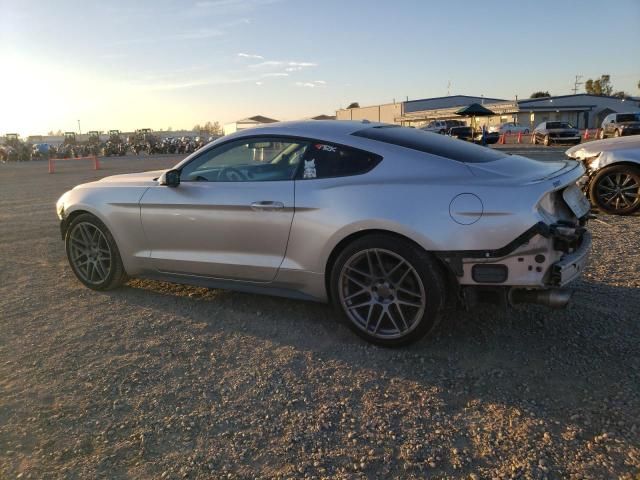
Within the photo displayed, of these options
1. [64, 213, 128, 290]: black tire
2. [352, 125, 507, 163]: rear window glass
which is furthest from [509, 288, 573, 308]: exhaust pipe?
[64, 213, 128, 290]: black tire

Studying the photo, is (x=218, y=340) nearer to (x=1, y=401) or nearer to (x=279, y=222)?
(x=279, y=222)

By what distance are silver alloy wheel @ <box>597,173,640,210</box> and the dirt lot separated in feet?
11.0

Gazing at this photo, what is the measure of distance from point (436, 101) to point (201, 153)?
8539cm

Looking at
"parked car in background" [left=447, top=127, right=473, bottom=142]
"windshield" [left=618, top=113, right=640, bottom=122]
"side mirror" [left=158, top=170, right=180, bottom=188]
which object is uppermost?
"windshield" [left=618, top=113, right=640, bottom=122]

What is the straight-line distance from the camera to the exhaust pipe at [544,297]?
3.14m

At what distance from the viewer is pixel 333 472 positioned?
232cm

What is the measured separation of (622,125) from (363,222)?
3240 cm

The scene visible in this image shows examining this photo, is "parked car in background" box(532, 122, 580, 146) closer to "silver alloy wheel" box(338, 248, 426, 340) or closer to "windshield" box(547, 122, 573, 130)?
"windshield" box(547, 122, 573, 130)

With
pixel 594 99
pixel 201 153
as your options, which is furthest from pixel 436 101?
pixel 201 153

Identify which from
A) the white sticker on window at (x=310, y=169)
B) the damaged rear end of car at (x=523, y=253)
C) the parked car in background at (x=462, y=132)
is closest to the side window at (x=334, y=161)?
the white sticker on window at (x=310, y=169)

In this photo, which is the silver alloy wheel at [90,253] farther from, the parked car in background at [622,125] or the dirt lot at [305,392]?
the parked car in background at [622,125]

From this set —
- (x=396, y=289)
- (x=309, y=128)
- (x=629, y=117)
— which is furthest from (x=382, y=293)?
(x=629, y=117)

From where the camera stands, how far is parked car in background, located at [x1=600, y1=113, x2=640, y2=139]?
29.5 metres

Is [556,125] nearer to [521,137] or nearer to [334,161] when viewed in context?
[521,137]
